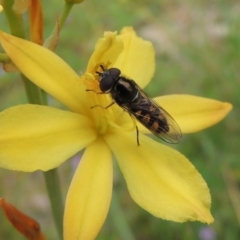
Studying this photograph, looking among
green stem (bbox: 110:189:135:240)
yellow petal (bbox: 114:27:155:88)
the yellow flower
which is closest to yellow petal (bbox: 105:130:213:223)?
the yellow flower

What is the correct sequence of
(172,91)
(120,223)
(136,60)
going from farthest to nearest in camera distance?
(172,91)
(120,223)
(136,60)

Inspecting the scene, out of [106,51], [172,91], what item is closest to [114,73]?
[106,51]

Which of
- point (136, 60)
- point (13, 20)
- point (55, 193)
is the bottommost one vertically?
point (55, 193)

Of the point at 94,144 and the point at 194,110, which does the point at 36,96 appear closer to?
the point at 94,144

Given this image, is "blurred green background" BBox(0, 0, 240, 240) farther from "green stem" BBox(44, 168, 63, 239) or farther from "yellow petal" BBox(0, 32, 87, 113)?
"yellow petal" BBox(0, 32, 87, 113)

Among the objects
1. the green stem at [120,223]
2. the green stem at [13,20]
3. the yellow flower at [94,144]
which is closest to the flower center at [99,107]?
the yellow flower at [94,144]

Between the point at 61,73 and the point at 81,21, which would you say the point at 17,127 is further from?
the point at 81,21
